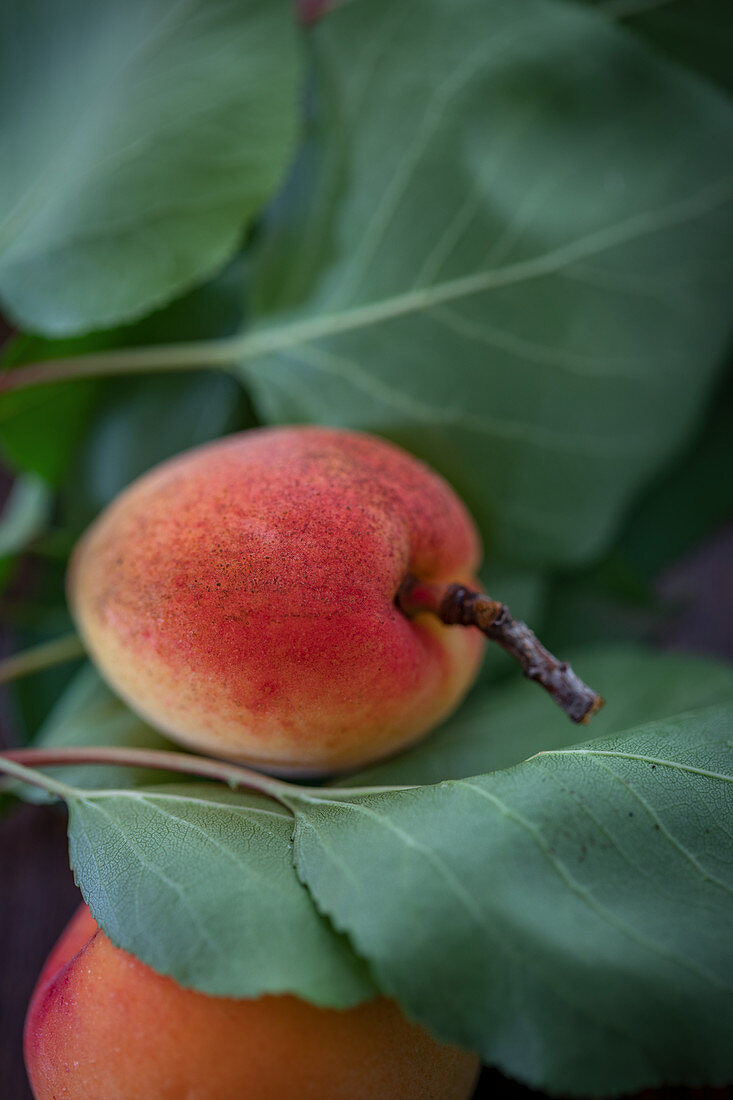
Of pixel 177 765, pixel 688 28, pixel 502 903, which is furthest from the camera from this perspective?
pixel 688 28

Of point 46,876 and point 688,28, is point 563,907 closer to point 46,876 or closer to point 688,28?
point 46,876

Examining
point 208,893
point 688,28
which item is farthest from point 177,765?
point 688,28

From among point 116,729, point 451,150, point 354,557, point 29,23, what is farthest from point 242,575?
point 29,23

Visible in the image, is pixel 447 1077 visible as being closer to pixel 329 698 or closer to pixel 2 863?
pixel 329 698

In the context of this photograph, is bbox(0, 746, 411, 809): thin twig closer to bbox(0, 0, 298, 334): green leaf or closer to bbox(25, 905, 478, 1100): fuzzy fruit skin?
bbox(25, 905, 478, 1100): fuzzy fruit skin

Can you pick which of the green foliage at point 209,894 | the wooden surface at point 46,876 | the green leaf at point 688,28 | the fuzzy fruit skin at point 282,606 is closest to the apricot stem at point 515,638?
the fuzzy fruit skin at point 282,606

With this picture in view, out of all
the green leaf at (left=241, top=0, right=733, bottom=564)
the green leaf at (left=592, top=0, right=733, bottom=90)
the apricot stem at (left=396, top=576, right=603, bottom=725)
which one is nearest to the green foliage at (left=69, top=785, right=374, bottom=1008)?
the apricot stem at (left=396, top=576, right=603, bottom=725)
